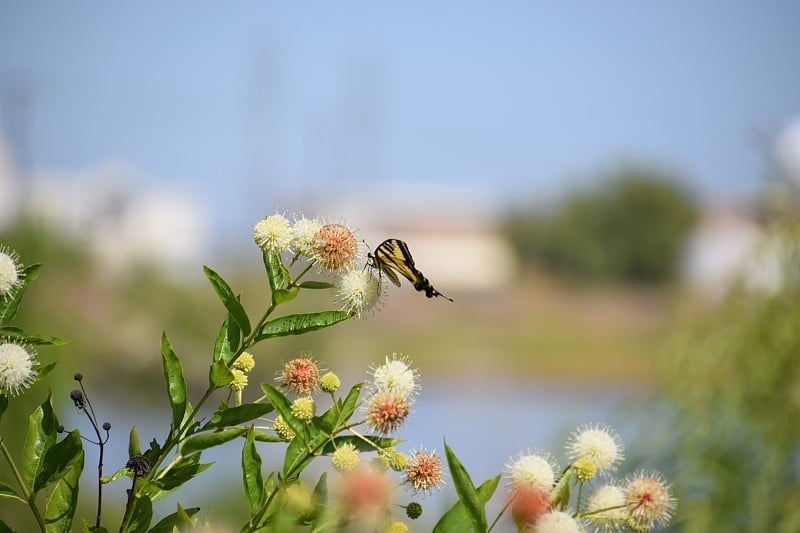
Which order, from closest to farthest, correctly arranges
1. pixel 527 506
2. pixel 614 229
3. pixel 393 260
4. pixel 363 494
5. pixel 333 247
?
1. pixel 363 494
2. pixel 527 506
3. pixel 333 247
4. pixel 393 260
5. pixel 614 229

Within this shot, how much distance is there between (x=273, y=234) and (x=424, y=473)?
0.26 meters

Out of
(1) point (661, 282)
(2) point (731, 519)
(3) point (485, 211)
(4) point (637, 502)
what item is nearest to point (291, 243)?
(4) point (637, 502)

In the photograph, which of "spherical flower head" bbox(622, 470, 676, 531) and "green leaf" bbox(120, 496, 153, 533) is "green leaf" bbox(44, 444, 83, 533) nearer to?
"green leaf" bbox(120, 496, 153, 533)

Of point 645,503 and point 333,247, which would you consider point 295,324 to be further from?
point 645,503

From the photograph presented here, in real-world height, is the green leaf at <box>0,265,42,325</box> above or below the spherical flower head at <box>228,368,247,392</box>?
above

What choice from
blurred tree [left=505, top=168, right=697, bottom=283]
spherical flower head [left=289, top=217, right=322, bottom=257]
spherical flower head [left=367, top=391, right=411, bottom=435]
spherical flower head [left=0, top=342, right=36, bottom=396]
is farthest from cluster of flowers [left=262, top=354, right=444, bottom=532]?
blurred tree [left=505, top=168, right=697, bottom=283]

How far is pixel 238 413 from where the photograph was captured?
79 centimetres

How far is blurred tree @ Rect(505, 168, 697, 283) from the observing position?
30.4m

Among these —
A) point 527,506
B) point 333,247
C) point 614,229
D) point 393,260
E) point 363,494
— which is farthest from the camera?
point 614,229

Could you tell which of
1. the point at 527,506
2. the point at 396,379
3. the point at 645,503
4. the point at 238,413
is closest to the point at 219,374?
the point at 238,413

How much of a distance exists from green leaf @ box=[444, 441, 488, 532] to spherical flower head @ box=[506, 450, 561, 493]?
61mm

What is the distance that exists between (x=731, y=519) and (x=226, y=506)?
9.85 feet

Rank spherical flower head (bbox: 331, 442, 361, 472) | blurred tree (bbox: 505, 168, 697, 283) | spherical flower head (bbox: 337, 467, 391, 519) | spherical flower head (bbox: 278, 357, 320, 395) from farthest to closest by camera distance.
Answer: blurred tree (bbox: 505, 168, 697, 283), spherical flower head (bbox: 278, 357, 320, 395), spherical flower head (bbox: 331, 442, 361, 472), spherical flower head (bbox: 337, 467, 391, 519)

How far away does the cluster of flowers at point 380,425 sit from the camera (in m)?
0.66
